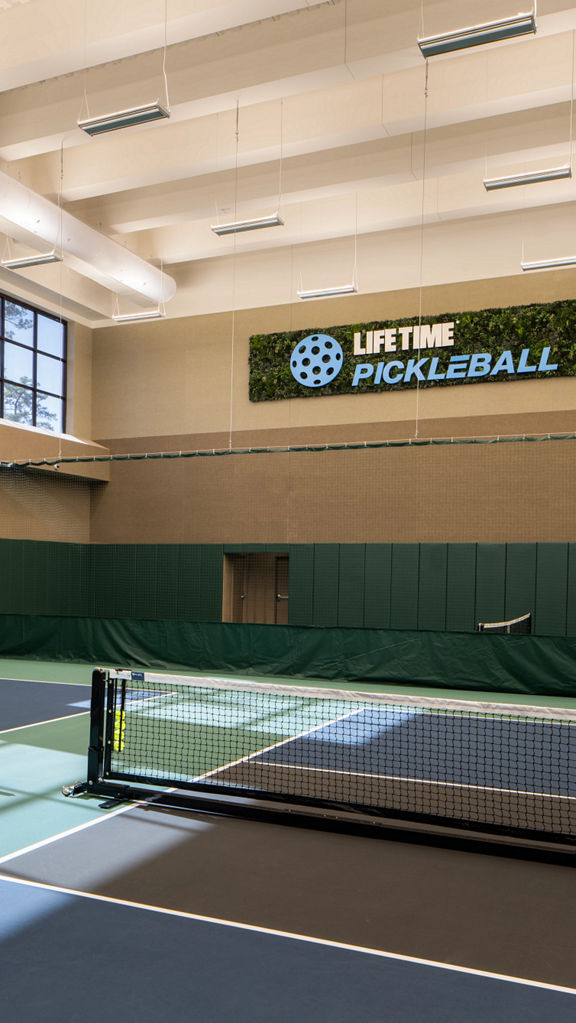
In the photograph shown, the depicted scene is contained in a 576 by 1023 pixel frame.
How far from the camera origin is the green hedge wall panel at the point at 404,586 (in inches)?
730

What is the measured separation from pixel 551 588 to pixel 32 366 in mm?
13442

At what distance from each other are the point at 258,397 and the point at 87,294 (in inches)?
204

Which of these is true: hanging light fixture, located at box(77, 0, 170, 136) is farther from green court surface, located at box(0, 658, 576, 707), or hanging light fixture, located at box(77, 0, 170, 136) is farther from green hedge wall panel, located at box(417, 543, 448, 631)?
green hedge wall panel, located at box(417, 543, 448, 631)

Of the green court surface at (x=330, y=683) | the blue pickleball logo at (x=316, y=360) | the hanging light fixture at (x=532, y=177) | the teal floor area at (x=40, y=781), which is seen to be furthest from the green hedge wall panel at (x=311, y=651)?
the hanging light fixture at (x=532, y=177)

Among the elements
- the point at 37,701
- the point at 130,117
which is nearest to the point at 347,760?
the point at 37,701

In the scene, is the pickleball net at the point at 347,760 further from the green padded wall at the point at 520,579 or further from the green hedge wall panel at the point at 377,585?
the green hedge wall panel at the point at 377,585

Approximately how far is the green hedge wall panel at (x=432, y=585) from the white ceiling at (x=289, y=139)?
20.4 feet

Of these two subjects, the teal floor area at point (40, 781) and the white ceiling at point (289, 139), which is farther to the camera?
the white ceiling at point (289, 139)

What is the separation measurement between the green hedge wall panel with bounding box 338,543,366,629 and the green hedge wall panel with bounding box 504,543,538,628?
10.8 ft

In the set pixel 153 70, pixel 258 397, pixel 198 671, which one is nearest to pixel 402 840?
pixel 198 671

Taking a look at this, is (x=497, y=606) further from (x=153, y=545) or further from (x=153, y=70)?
(x=153, y=70)

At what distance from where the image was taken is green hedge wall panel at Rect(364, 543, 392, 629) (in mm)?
18781

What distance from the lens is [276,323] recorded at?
2055 centimetres

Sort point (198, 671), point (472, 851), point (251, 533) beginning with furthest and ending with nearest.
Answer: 1. point (251, 533)
2. point (198, 671)
3. point (472, 851)
